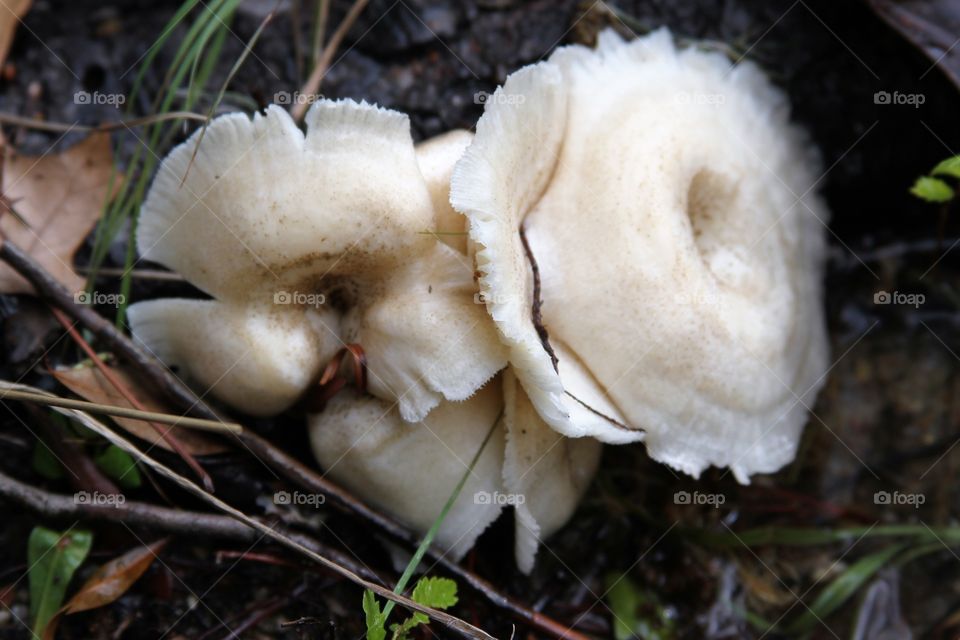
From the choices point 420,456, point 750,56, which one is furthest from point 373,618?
point 750,56

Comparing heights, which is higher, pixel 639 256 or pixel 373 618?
pixel 639 256

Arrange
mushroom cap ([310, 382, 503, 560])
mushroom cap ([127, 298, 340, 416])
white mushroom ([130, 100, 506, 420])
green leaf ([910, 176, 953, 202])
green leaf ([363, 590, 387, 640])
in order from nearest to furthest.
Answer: green leaf ([363, 590, 387, 640]) → white mushroom ([130, 100, 506, 420]) → mushroom cap ([127, 298, 340, 416]) → mushroom cap ([310, 382, 503, 560]) → green leaf ([910, 176, 953, 202])

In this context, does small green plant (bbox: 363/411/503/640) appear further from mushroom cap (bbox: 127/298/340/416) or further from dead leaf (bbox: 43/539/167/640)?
dead leaf (bbox: 43/539/167/640)

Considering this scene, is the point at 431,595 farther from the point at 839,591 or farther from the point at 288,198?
the point at 839,591

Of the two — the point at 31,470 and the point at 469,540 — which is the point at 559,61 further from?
the point at 31,470

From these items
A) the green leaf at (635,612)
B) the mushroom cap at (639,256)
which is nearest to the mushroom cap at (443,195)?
the mushroom cap at (639,256)

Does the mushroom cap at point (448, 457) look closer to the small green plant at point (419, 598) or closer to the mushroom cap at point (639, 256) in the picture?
the small green plant at point (419, 598)

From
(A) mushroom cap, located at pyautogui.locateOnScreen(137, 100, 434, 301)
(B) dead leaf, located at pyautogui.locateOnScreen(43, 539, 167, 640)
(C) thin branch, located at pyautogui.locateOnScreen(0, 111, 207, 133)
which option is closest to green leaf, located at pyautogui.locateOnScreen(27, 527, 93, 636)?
(B) dead leaf, located at pyautogui.locateOnScreen(43, 539, 167, 640)
